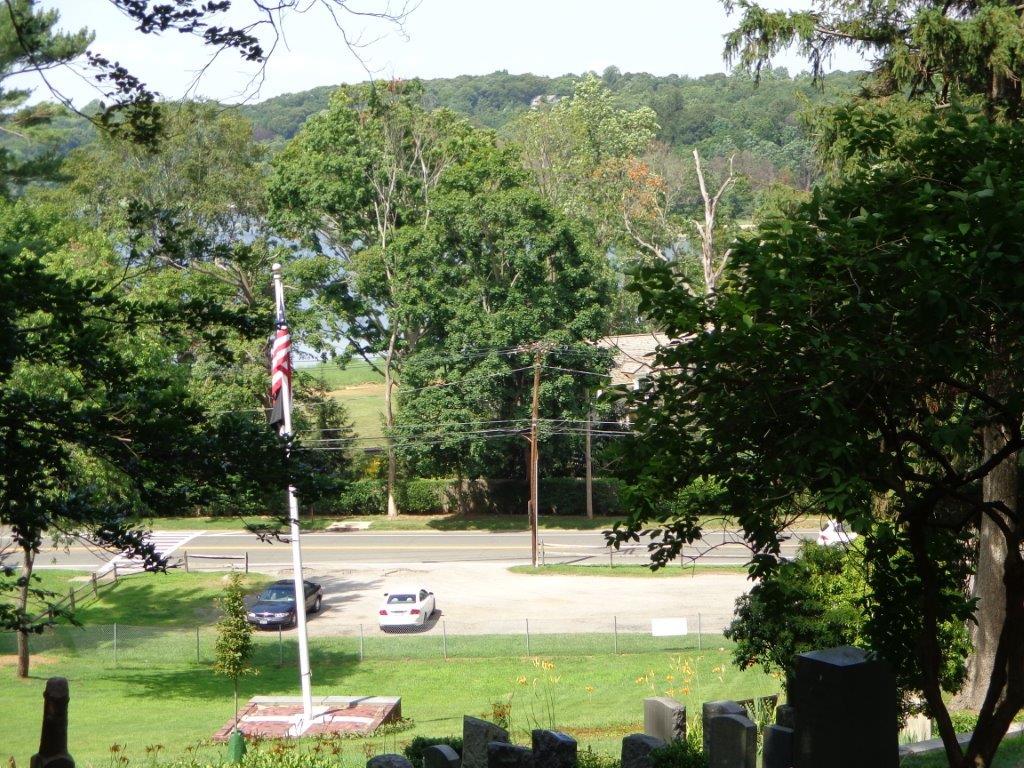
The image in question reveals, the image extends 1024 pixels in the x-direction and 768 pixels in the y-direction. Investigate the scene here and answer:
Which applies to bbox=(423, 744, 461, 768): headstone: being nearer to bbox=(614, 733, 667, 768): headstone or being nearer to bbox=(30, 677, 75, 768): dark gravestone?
bbox=(614, 733, 667, 768): headstone

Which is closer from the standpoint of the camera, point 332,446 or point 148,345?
point 148,345

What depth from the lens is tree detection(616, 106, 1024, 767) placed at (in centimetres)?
722

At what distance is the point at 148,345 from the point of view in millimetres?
26266

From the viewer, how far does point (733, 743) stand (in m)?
8.70

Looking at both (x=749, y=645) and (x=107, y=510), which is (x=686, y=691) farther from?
(x=107, y=510)

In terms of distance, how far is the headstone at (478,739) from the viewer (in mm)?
9547

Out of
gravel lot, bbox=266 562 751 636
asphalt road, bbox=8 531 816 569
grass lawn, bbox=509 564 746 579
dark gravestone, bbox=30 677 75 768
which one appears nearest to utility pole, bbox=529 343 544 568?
grass lawn, bbox=509 564 746 579

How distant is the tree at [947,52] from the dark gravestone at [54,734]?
1231 cm

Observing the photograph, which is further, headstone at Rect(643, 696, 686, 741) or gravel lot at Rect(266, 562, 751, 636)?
gravel lot at Rect(266, 562, 751, 636)

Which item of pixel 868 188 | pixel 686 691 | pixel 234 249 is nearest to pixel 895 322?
pixel 868 188

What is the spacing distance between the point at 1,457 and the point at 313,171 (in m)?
41.2

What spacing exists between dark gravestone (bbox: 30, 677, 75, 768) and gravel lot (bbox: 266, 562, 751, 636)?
80.7 ft

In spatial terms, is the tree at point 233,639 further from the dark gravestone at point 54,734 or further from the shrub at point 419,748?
the dark gravestone at point 54,734

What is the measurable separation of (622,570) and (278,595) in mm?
11846
